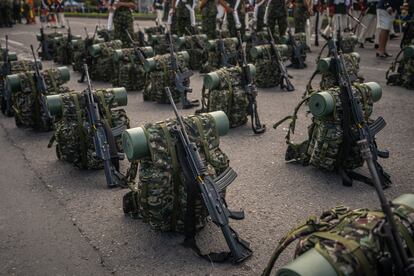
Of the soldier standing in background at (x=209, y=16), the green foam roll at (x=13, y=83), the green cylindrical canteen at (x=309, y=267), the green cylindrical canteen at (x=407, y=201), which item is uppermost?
the soldier standing in background at (x=209, y=16)

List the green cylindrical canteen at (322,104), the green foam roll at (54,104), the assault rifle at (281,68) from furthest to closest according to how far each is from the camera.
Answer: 1. the assault rifle at (281,68)
2. the green foam roll at (54,104)
3. the green cylindrical canteen at (322,104)

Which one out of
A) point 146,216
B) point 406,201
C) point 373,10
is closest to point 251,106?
point 146,216

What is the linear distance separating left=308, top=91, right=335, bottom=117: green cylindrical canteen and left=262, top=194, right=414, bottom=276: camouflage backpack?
7.64ft

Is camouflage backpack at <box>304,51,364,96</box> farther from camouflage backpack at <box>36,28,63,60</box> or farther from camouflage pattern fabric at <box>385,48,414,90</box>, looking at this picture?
camouflage backpack at <box>36,28,63,60</box>

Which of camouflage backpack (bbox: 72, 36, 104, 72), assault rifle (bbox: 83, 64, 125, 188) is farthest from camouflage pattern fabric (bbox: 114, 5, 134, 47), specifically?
assault rifle (bbox: 83, 64, 125, 188)

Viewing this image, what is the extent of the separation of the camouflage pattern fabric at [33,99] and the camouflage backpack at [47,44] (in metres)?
8.06

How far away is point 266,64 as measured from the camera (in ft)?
31.8

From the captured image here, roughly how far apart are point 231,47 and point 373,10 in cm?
Answer: 639

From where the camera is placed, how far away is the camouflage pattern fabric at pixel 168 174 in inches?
143

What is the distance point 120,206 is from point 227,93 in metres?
2.93

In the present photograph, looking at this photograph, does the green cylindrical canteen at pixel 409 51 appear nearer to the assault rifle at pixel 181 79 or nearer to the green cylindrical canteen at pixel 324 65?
the green cylindrical canteen at pixel 324 65

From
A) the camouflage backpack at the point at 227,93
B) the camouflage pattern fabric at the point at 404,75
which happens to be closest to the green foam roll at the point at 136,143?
the camouflage backpack at the point at 227,93

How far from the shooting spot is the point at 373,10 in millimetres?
14219

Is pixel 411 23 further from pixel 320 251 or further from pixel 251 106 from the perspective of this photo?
pixel 320 251
